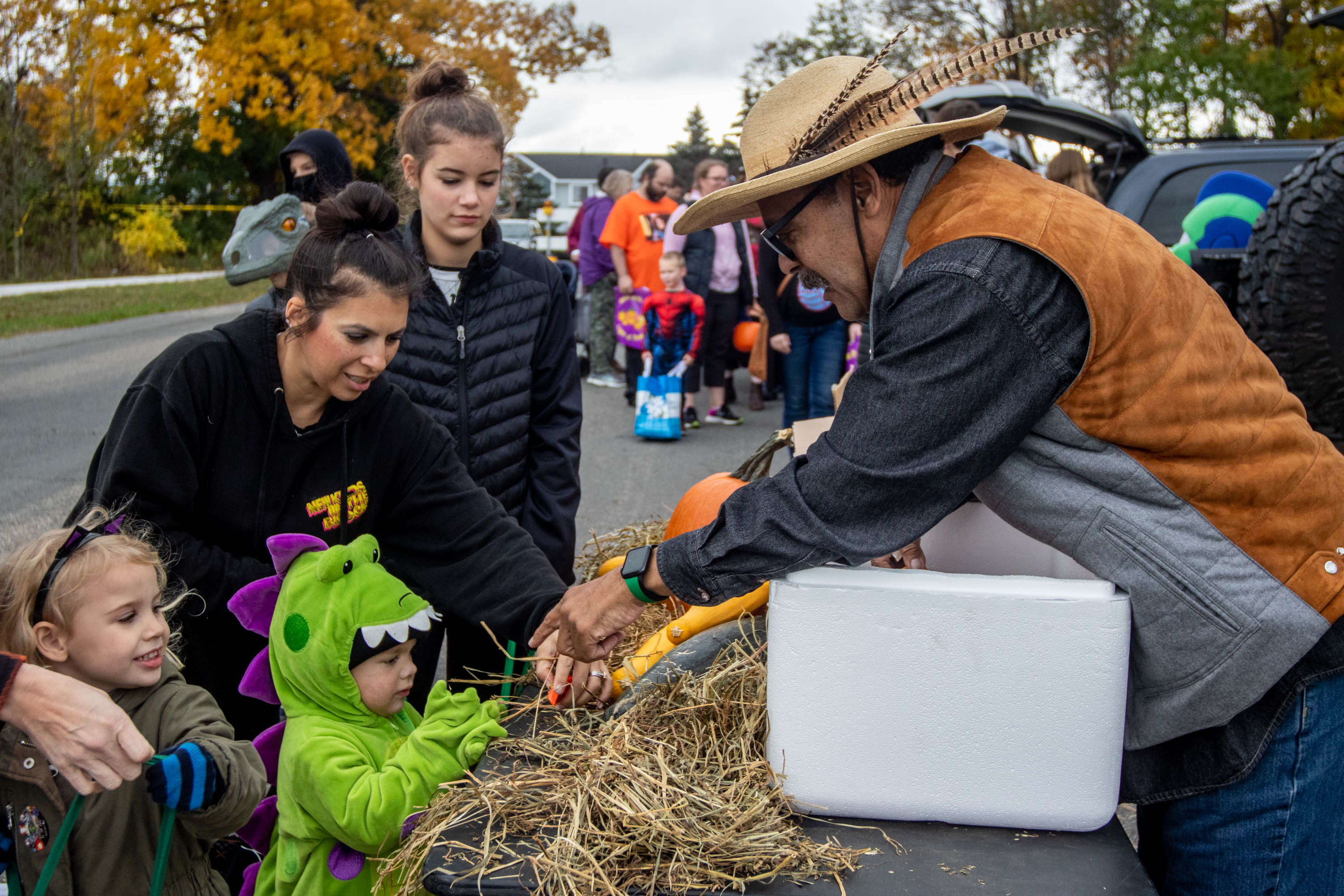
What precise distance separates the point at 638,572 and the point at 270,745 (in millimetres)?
1119

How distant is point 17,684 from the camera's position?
2002mm

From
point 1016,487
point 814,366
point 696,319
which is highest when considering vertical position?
point 1016,487

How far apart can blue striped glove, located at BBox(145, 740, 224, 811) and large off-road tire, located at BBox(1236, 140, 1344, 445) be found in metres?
4.91

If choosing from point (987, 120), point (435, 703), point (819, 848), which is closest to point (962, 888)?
point (819, 848)

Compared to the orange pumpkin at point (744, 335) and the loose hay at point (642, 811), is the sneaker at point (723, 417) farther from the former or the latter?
the loose hay at point (642, 811)

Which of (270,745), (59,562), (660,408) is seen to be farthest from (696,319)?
(59,562)

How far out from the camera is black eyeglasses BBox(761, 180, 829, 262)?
1980 mm

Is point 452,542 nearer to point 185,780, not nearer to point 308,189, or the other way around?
point 185,780

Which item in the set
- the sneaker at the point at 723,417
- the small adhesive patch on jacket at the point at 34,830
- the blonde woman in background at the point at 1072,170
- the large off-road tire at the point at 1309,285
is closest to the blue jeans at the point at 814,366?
the blonde woman in background at the point at 1072,170

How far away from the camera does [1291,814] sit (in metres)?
1.86

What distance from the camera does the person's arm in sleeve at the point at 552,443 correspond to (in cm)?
356

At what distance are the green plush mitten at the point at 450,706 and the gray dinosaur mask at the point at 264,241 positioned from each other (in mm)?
2462

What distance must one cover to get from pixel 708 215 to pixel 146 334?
15398 mm

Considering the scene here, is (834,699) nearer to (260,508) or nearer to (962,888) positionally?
(962,888)
